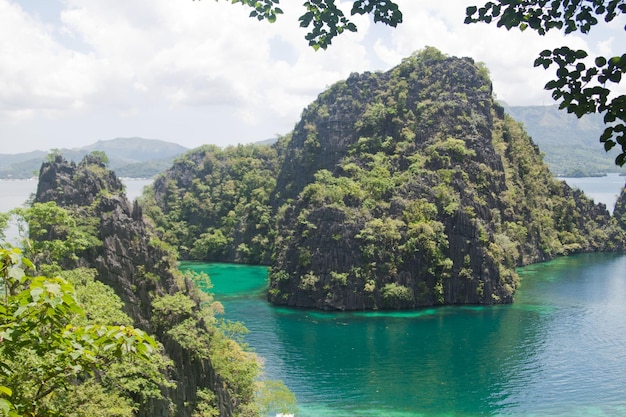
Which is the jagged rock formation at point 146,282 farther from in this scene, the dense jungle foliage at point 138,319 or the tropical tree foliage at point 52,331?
the tropical tree foliage at point 52,331

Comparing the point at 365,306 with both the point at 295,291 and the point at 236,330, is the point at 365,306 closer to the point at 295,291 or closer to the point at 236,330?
the point at 295,291

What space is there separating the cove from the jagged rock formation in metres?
6.77

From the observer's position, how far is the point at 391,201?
191 ft

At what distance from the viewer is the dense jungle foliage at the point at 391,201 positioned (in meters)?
53.9

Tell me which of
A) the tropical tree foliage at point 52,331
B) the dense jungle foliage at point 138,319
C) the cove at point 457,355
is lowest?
the cove at point 457,355

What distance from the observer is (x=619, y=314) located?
4638cm

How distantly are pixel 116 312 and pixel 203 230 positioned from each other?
72.4 m

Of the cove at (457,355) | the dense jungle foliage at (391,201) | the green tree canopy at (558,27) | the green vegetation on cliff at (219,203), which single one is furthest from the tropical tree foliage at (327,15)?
the green vegetation on cliff at (219,203)

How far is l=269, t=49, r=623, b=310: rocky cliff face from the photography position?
53.7 m

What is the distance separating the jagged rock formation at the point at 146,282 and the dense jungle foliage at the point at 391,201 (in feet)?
84.3

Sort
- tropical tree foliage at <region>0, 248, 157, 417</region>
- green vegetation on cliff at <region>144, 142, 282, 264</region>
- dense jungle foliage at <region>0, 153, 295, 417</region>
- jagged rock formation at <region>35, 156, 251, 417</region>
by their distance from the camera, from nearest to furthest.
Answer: tropical tree foliage at <region>0, 248, 157, 417</region>, dense jungle foliage at <region>0, 153, 295, 417</region>, jagged rock formation at <region>35, 156, 251, 417</region>, green vegetation on cliff at <region>144, 142, 282, 264</region>

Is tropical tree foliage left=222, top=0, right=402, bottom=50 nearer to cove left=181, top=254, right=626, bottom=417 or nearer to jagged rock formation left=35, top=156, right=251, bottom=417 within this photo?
jagged rock formation left=35, top=156, right=251, bottom=417

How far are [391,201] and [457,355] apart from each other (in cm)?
2285

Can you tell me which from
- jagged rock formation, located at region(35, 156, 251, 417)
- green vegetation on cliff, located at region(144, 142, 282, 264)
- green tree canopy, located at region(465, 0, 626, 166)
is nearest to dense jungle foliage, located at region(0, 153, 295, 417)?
jagged rock formation, located at region(35, 156, 251, 417)
